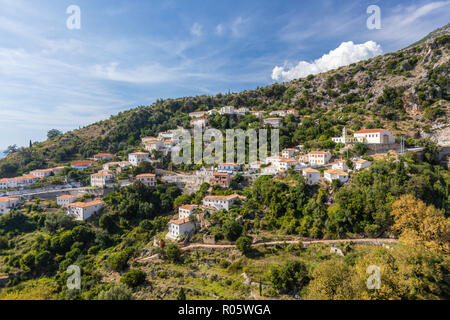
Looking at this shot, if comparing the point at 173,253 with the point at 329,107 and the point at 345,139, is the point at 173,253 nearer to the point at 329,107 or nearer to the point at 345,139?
the point at 345,139

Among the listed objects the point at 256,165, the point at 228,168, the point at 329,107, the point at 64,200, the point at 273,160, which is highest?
the point at 329,107

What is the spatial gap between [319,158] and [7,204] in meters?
54.5

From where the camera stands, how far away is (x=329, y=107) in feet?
237

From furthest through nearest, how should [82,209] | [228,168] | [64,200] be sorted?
[228,168], [64,200], [82,209]

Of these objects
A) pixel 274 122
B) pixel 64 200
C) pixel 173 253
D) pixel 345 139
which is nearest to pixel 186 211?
pixel 173 253

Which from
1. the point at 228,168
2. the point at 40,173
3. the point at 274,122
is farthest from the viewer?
the point at 274,122

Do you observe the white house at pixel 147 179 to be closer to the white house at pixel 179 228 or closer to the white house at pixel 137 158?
the white house at pixel 137 158

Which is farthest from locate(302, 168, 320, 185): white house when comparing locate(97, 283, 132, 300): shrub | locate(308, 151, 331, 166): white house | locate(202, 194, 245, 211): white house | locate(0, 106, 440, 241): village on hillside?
locate(97, 283, 132, 300): shrub

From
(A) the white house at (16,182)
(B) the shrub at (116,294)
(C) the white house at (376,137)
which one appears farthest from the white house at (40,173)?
(C) the white house at (376,137)

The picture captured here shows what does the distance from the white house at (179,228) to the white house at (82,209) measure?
49.4ft

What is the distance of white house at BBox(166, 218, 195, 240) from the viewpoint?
96.5 ft

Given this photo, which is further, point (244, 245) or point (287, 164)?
point (287, 164)
